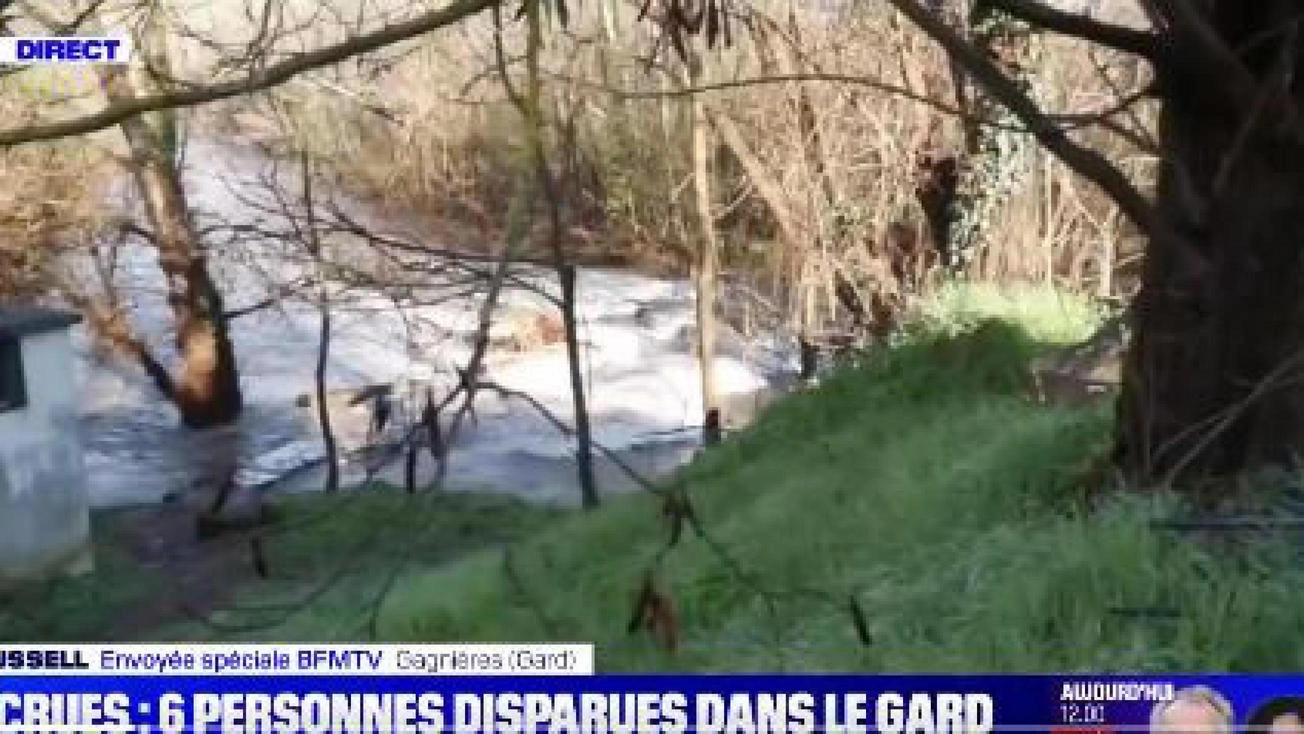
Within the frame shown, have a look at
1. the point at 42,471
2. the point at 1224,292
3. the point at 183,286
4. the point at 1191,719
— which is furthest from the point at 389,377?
the point at 1191,719

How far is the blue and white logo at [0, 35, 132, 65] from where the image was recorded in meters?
4.37

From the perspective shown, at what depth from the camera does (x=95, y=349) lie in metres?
12.1

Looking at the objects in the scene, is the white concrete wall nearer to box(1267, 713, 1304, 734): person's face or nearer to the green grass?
the green grass

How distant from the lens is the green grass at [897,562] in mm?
2625

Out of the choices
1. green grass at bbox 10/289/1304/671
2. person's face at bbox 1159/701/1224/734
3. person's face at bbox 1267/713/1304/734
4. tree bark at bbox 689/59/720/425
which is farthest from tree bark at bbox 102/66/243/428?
person's face at bbox 1267/713/1304/734

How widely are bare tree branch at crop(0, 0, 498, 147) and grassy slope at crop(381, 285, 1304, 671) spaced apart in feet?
3.14

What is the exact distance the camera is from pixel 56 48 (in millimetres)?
4594

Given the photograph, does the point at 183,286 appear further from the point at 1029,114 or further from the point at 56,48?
the point at 1029,114

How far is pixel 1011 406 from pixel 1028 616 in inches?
90.7

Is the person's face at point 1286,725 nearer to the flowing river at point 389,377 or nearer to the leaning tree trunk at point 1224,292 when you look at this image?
the leaning tree trunk at point 1224,292

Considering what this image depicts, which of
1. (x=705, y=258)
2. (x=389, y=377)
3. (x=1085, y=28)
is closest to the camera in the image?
(x=1085, y=28)

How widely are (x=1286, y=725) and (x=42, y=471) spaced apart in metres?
6.51

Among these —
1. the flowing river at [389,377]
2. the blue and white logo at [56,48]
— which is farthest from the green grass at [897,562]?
the flowing river at [389,377]

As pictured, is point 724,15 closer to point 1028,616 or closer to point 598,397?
point 1028,616
